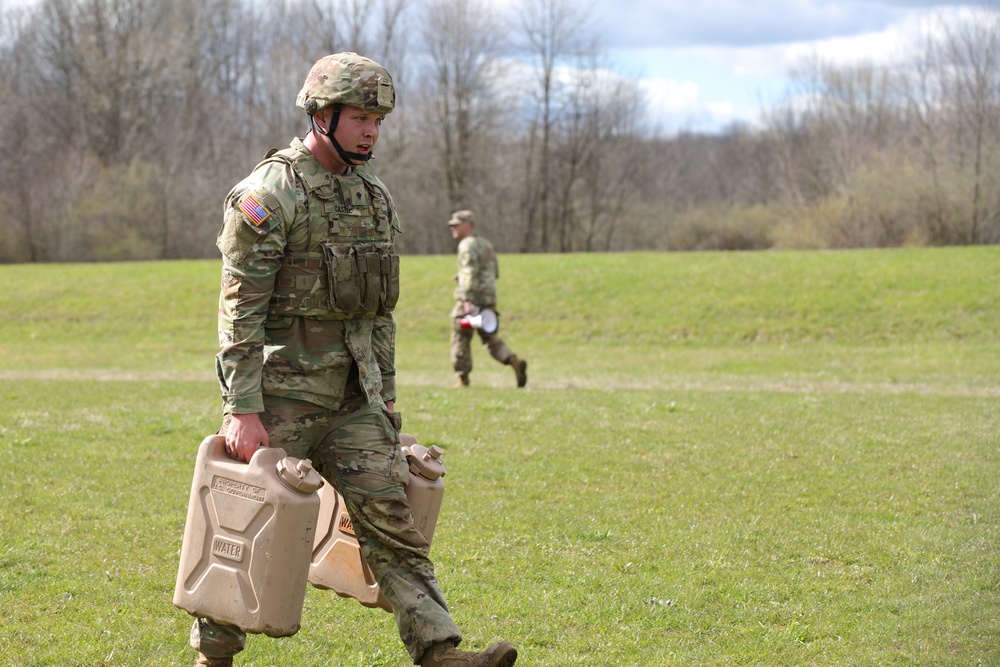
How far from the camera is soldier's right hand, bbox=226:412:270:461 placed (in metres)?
4.65

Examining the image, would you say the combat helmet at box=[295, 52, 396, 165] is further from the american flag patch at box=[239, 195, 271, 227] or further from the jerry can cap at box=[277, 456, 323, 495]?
the jerry can cap at box=[277, 456, 323, 495]

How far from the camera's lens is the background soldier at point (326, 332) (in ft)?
15.3

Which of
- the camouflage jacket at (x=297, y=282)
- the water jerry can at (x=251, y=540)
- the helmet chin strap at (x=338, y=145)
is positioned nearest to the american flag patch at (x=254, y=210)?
the camouflage jacket at (x=297, y=282)

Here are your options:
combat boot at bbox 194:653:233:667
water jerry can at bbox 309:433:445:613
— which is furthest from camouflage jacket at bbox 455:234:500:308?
combat boot at bbox 194:653:233:667

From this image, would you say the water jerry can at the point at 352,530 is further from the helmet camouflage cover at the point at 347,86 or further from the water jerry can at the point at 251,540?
the helmet camouflage cover at the point at 347,86

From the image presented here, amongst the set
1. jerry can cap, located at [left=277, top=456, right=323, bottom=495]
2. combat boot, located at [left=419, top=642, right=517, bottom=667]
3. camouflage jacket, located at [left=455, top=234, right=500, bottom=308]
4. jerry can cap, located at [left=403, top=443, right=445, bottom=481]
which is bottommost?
combat boot, located at [left=419, top=642, right=517, bottom=667]

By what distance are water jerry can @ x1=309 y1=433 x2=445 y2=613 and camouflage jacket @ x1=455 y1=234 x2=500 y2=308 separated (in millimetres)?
10627

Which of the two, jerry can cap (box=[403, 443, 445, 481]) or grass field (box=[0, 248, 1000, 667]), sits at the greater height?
jerry can cap (box=[403, 443, 445, 481])

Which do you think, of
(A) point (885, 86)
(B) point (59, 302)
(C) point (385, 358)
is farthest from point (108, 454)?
(A) point (885, 86)

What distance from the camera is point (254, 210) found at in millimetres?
4637

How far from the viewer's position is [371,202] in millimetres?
5074

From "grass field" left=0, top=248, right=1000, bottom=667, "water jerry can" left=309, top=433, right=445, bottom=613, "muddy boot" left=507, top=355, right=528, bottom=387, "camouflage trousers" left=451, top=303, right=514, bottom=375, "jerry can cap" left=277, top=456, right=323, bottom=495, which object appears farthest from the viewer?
"muddy boot" left=507, top=355, right=528, bottom=387

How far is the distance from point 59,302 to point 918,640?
2967 cm

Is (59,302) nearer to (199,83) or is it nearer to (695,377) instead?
(695,377)
